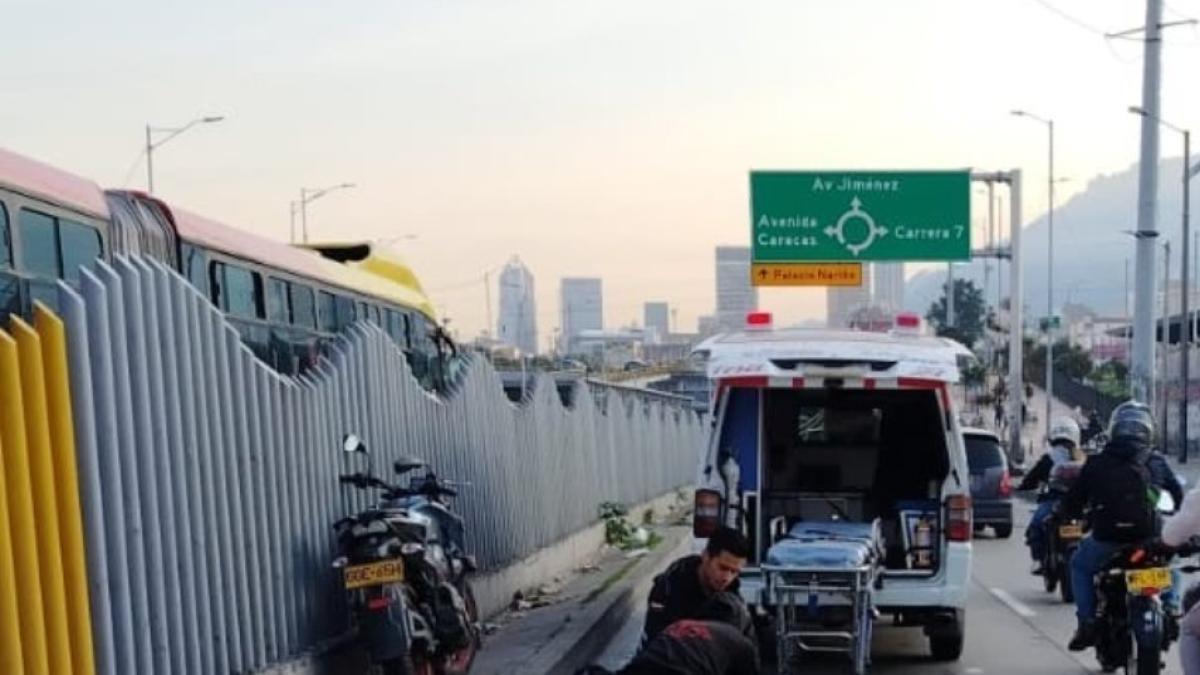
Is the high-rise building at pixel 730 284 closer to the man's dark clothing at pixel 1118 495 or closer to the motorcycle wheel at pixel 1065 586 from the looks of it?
the motorcycle wheel at pixel 1065 586

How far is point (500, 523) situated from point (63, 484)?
7.31 m

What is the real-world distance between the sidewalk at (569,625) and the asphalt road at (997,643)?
22 centimetres

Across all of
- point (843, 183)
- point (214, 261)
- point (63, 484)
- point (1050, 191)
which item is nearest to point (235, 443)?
point (63, 484)

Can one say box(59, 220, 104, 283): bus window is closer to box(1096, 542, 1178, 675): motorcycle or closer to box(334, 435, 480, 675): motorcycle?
box(334, 435, 480, 675): motorcycle

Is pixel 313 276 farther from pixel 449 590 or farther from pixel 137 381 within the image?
pixel 137 381

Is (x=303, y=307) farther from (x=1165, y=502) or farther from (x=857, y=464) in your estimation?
(x=1165, y=502)

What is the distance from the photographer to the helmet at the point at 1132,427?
9.66 m

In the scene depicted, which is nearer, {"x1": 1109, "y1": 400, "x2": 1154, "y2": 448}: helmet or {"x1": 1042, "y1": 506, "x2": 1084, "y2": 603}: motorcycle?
{"x1": 1109, "y1": 400, "x2": 1154, "y2": 448}: helmet

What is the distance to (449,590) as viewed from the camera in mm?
8094

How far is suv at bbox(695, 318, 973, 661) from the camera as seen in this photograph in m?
10.2

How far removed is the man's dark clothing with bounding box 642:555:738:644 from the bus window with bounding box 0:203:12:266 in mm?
4839

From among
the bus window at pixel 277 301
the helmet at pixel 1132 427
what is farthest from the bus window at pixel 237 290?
the helmet at pixel 1132 427

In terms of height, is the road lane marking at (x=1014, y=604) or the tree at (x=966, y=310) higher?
the road lane marking at (x=1014, y=604)

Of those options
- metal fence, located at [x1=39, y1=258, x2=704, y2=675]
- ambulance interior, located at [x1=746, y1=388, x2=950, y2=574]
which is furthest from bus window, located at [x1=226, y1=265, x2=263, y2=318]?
ambulance interior, located at [x1=746, y1=388, x2=950, y2=574]
